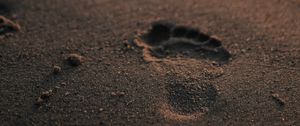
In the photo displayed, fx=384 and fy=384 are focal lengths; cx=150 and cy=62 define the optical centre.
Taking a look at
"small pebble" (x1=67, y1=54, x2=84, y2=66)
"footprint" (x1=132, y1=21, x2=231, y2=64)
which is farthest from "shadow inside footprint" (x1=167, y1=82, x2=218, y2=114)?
"small pebble" (x1=67, y1=54, x2=84, y2=66)

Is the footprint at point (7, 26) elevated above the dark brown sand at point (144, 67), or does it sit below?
above

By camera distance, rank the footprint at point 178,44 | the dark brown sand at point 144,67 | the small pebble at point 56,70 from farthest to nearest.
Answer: the footprint at point 178,44, the small pebble at point 56,70, the dark brown sand at point 144,67

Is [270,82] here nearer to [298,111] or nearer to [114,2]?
[298,111]

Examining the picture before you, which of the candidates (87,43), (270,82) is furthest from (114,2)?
(270,82)

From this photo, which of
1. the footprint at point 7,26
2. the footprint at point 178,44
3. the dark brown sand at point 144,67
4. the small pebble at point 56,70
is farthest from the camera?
the footprint at point 7,26

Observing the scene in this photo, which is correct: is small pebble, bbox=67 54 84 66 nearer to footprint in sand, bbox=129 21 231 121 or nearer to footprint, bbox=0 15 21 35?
footprint in sand, bbox=129 21 231 121

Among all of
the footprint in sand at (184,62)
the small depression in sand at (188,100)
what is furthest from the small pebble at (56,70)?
the small depression in sand at (188,100)

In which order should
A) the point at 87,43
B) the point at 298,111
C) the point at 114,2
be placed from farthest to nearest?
1. the point at 114,2
2. the point at 87,43
3. the point at 298,111

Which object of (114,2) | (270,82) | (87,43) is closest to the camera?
(270,82)

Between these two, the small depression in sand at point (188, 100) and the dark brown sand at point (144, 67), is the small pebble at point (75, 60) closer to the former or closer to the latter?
the dark brown sand at point (144, 67)
